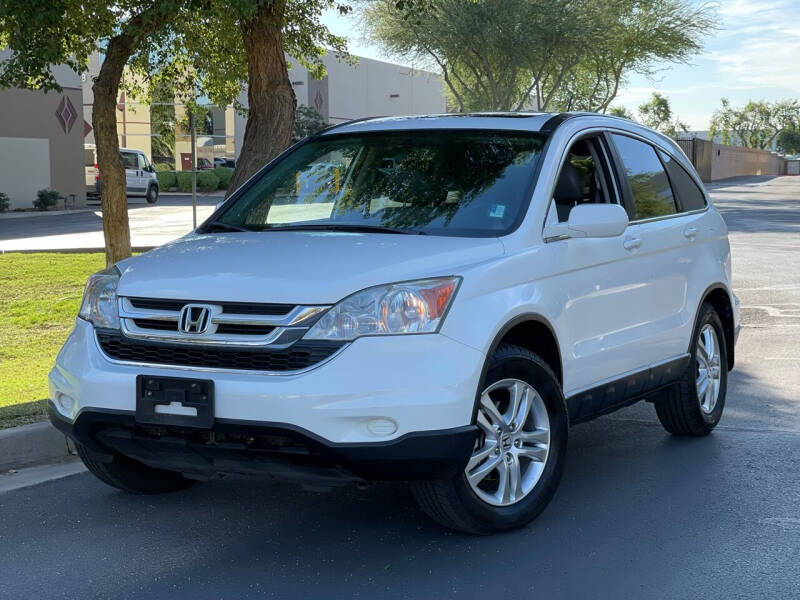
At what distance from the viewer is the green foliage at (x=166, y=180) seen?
53.6m

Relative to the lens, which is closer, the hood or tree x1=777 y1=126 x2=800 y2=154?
the hood

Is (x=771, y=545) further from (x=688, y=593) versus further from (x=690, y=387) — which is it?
(x=690, y=387)

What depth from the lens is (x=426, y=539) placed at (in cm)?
510

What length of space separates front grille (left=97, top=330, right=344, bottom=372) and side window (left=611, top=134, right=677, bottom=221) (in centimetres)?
251


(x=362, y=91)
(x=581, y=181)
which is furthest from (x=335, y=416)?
(x=362, y=91)

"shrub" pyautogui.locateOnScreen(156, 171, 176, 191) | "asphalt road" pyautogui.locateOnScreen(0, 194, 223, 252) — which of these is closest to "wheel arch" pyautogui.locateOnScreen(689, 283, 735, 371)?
"asphalt road" pyautogui.locateOnScreen(0, 194, 223, 252)

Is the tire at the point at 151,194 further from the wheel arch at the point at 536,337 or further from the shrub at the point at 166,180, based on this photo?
the wheel arch at the point at 536,337

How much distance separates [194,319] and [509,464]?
150cm

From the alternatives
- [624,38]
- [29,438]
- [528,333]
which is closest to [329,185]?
[528,333]

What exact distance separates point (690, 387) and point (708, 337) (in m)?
0.47

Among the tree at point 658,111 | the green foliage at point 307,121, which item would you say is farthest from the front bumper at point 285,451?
the tree at point 658,111

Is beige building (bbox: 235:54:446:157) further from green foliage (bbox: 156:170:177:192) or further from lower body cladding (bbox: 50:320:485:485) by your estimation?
lower body cladding (bbox: 50:320:485:485)

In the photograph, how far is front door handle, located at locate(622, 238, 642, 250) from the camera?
6070 millimetres

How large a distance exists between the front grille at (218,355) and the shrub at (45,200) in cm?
3555
